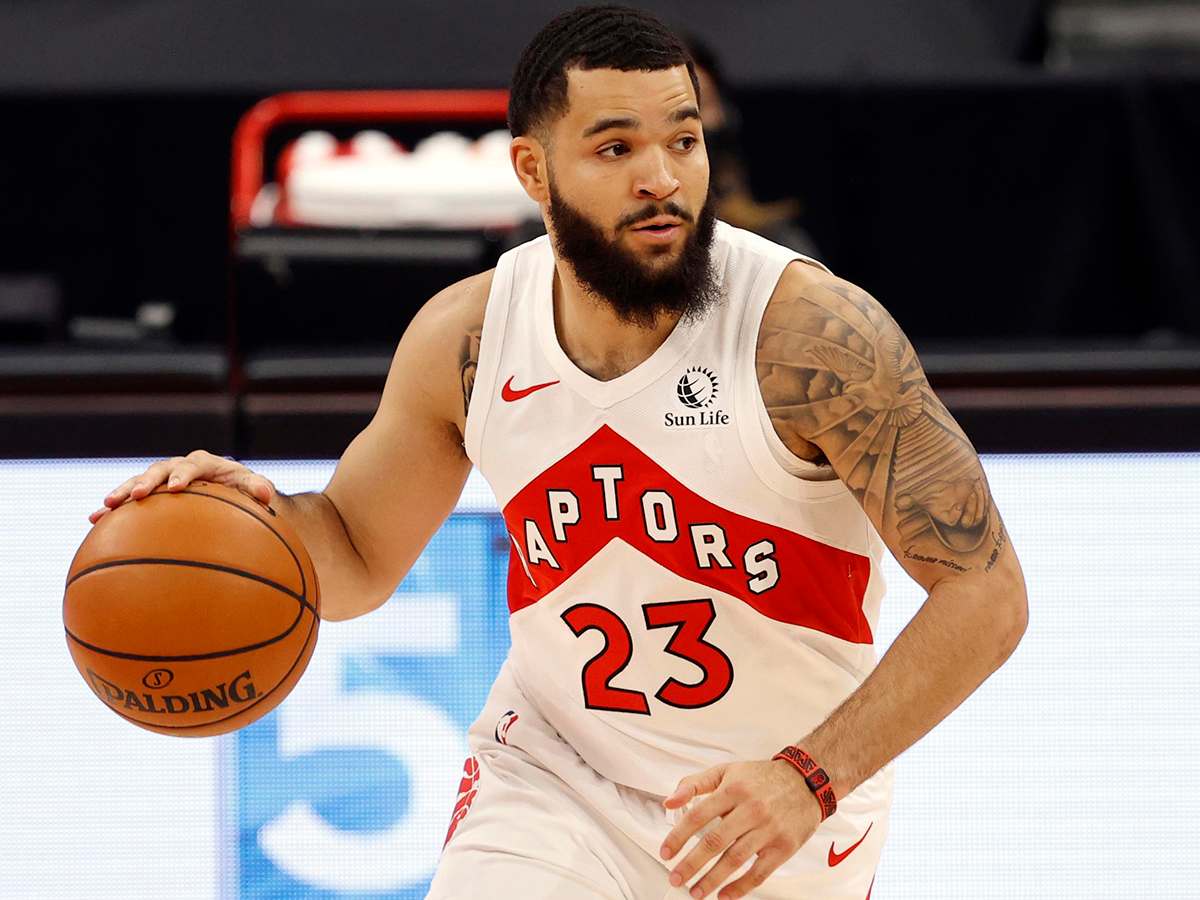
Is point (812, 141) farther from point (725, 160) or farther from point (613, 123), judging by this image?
point (613, 123)

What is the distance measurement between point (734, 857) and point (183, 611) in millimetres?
1059

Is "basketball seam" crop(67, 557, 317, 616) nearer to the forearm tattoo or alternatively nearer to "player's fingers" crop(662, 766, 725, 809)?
the forearm tattoo

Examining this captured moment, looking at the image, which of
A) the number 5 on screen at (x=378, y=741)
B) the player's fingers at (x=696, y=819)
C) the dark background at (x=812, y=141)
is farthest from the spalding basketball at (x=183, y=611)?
the dark background at (x=812, y=141)

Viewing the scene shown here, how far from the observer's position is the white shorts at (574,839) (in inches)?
114

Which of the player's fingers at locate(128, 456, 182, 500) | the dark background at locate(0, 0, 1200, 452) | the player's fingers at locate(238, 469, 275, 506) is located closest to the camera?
the player's fingers at locate(128, 456, 182, 500)

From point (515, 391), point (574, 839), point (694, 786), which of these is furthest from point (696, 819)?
point (515, 391)

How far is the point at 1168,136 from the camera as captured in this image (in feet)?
25.0

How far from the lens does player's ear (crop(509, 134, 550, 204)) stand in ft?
9.91

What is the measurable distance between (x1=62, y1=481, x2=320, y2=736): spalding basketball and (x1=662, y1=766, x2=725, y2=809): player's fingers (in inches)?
34.4

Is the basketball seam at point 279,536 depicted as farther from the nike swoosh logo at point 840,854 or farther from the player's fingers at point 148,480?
the nike swoosh logo at point 840,854

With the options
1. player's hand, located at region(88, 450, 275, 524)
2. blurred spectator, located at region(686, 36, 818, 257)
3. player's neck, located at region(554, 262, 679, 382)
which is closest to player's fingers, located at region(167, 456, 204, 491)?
player's hand, located at region(88, 450, 275, 524)

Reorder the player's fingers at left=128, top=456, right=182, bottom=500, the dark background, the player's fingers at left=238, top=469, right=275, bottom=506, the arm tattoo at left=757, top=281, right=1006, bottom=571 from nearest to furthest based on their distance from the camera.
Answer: the arm tattoo at left=757, top=281, right=1006, bottom=571 < the player's fingers at left=128, top=456, right=182, bottom=500 < the player's fingers at left=238, top=469, right=275, bottom=506 < the dark background

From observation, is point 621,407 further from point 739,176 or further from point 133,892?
point 739,176

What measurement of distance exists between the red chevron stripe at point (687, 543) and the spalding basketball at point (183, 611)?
1.60 feet
